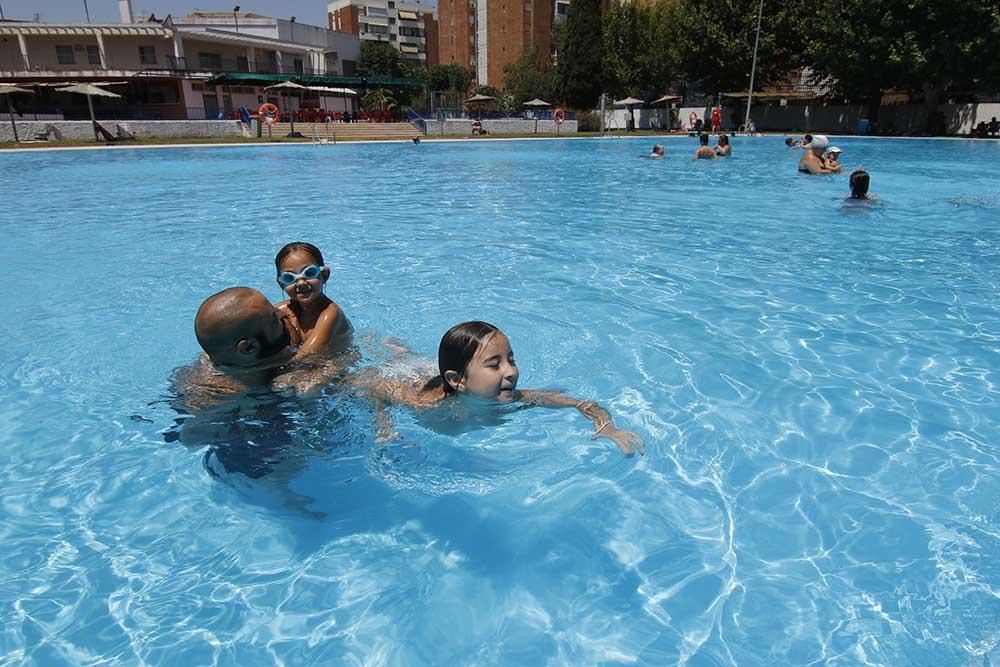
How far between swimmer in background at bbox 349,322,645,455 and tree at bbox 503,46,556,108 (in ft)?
219

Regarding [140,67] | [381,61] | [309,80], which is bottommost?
[309,80]

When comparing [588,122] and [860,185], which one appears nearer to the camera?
[860,185]

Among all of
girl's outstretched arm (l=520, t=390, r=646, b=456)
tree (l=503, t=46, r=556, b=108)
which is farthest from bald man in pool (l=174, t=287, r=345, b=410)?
tree (l=503, t=46, r=556, b=108)

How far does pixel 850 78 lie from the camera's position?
1484 inches

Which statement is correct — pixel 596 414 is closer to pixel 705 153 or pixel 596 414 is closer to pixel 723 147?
pixel 705 153

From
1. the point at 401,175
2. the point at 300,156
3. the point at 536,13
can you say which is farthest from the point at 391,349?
the point at 536,13

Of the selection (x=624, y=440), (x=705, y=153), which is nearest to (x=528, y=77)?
(x=705, y=153)

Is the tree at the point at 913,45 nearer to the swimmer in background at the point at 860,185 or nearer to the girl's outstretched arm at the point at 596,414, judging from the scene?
the swimmer in background at the point at 860,185

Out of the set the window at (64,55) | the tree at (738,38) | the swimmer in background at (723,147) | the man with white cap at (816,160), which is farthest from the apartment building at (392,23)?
the man with white cap at (816,160)

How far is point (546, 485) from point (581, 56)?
52.8m

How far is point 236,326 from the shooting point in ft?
10.5

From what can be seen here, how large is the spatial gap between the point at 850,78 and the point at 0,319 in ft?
140

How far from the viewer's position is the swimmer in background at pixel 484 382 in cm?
318

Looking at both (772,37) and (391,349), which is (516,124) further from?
(391,349)
